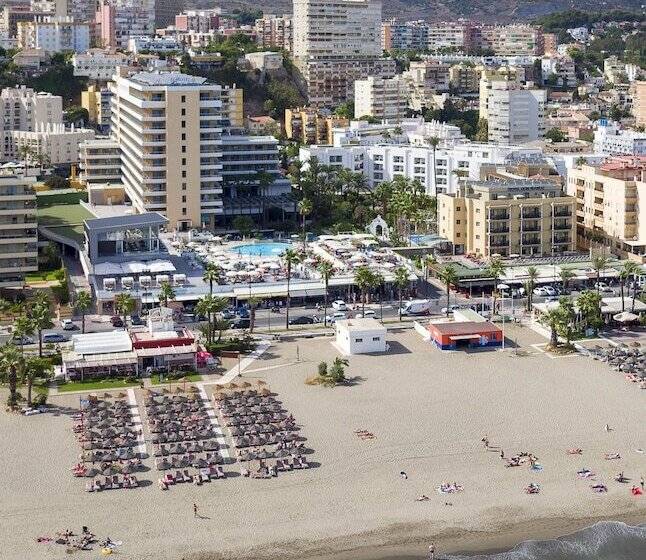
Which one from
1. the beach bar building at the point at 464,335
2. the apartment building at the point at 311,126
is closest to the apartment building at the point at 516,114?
the apartment building at the point at 311,126

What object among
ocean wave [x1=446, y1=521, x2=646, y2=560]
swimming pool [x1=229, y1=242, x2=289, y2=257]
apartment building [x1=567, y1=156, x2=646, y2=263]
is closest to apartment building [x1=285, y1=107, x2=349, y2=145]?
apartment building [x1=567, y1=156, x2=646, y2=263]

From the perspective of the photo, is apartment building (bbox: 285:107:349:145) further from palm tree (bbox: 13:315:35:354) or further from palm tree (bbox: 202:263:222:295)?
palm tree (bbox: 13:315:35:354)

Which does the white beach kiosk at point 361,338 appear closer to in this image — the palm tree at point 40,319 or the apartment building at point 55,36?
the palm tree at point 40,319

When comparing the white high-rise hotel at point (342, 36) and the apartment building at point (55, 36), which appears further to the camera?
the white high-rise hotel at point (342, 36)

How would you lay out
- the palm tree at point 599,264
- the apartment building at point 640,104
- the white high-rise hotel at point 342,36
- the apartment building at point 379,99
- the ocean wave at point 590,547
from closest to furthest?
the ocean wave at point 590,547
the palm tree at point 599,264
the apartment building at point 379,99
the apartment building at point 640,104
the white high-rise hotel at point 342,36

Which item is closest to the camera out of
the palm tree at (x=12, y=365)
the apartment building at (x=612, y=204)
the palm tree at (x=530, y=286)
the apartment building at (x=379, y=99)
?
the palm tree at (x=12, y=365)

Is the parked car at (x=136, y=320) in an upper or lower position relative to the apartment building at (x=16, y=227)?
lower

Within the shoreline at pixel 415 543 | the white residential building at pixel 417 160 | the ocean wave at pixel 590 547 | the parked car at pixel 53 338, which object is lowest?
the ocean wave at pixel 590 547
